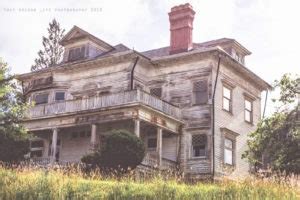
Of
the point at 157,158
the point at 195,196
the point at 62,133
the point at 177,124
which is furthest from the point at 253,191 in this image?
the point at 62,133

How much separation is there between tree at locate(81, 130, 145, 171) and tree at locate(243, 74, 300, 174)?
5.14 meters

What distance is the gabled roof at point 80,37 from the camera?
33.0 m

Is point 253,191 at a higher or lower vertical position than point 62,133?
lower

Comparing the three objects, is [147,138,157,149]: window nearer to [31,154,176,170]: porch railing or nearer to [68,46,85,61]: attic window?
[31,154,176,170]: porch railing

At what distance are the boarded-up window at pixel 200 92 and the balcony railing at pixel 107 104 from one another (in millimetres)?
1237

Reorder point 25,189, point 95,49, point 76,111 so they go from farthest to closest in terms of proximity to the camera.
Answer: point 95,49
point 76,111
point 25,189

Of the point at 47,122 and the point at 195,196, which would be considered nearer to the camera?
the point at 195,196

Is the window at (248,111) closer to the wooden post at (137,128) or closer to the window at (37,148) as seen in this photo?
the wooden post at (137,128)

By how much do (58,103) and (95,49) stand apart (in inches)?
235

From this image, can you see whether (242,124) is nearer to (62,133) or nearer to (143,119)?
(143,119)

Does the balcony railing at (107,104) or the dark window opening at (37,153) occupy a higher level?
the balcony railing at (107,104)

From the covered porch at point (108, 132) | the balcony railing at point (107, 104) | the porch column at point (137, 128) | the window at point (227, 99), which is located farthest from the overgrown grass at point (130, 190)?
the window at point (227, 99)

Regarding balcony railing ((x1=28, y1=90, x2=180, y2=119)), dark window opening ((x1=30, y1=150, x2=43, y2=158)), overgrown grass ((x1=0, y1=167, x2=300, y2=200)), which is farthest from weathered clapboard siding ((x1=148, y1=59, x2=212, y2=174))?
overgrown grass ((x1=0, y1=167, x2=300, y2=200))

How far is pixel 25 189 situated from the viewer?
1412cm
